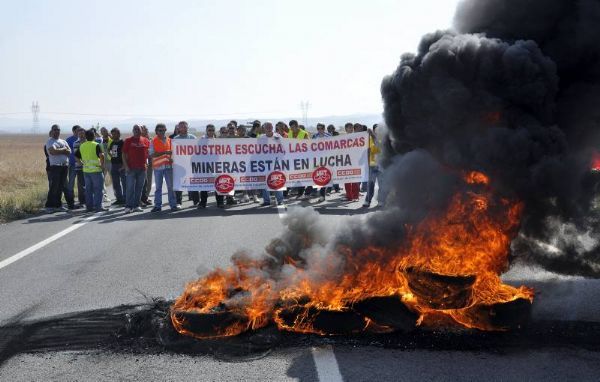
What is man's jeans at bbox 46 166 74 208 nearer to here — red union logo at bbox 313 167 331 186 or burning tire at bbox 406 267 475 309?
red union logo at bbox 313 167 331 186

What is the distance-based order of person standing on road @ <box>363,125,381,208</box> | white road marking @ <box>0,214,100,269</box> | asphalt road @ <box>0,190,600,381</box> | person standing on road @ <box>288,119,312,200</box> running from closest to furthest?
1. asphalt road @ <box>0,190,600,381</box>
2. white road marking @ <box>0,214,100,269</box>
3. person standing on road @ <box>363,125,381,208</box>
4. person standing on road @ <box>288,119,312,200</box>

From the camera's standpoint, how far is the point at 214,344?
17.5 ft

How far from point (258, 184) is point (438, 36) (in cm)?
947

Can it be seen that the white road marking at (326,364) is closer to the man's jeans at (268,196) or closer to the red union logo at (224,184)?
the man's jeans at (268,196)

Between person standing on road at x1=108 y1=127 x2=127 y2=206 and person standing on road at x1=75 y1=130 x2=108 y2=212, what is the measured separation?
55cm

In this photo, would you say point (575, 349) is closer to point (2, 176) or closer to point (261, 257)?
point (261, 257)

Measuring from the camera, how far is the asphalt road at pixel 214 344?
4684 mm

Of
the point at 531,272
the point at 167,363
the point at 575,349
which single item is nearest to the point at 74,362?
the point at 167,363

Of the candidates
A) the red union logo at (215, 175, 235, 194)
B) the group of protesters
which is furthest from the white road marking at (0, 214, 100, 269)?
the red union logo at (215, 175, 235, 194)

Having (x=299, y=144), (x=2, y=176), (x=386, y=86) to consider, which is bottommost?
(x=2, y=176)

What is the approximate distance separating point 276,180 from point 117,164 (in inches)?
157

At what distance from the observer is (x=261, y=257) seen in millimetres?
6504

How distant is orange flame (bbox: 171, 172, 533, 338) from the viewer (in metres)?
5.46

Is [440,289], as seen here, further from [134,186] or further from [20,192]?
[20,192]
